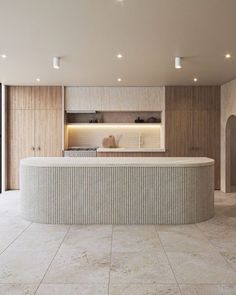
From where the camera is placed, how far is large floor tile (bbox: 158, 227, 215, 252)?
3.45m

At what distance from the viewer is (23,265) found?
2.98m

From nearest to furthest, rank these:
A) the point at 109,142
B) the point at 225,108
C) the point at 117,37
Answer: the point at 117,37, the point at 225,108, the point at 109,142

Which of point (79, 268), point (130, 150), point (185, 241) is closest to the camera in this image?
point (79, 268)

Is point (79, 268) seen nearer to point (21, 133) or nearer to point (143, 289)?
point (143, 289)

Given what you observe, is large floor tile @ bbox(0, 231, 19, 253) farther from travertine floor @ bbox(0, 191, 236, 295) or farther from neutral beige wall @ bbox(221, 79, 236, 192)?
neutral beige wall @ bbox(221, 79, 236, 192)

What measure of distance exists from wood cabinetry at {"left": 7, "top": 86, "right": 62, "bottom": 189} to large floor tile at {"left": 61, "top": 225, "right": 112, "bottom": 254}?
3491mm

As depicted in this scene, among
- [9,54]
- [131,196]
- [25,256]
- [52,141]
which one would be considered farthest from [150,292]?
[52,141]

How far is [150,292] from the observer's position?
96.5 inches

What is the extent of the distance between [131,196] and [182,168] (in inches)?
32.0

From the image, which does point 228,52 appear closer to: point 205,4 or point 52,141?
point 205,4

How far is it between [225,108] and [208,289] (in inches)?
209

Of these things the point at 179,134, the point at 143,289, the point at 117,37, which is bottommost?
the point at 143,289

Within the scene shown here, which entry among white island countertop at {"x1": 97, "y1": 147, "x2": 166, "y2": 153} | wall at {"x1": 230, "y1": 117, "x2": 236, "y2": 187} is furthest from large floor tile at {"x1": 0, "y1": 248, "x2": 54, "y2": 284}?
wall at {"x1": 230, "y1": 117, "x2": 236, "y2": 187}

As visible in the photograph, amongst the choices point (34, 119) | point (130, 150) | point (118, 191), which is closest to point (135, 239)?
point (118, 191)
